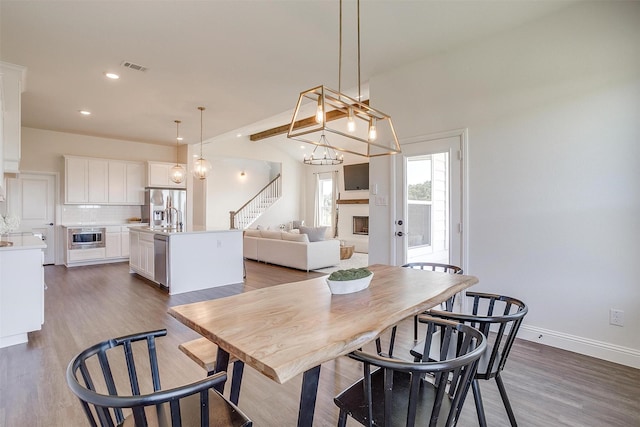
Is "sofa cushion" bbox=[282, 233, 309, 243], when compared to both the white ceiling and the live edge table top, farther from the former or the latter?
the live edge table top

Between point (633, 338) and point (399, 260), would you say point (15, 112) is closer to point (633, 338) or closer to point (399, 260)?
point (399, 260)

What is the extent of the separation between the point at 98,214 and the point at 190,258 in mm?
4286


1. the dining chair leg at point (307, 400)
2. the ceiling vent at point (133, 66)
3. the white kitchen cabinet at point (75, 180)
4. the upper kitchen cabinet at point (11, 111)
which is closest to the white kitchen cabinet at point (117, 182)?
the white kitchen cabinet at point (75, 180)

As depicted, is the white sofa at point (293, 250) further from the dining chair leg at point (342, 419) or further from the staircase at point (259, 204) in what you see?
the dining chair leg at point (342, 419)

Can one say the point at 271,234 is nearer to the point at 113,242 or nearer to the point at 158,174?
the point at 158,174

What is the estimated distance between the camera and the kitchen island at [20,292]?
2994mm

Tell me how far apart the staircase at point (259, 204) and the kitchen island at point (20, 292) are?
776 centimetres

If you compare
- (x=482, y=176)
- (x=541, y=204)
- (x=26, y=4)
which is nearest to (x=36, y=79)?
(x=26, y=4)

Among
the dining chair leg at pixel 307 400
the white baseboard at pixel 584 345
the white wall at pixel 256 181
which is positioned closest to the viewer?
the dining chair leg at pixel 307 400

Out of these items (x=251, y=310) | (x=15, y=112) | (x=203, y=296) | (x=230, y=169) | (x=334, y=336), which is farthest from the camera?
(x=230, y=169)

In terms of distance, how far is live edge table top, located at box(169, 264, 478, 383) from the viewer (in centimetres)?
114

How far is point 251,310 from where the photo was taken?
1.60 meters

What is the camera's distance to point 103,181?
7.34 metres

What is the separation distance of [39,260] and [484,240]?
4516 mm
